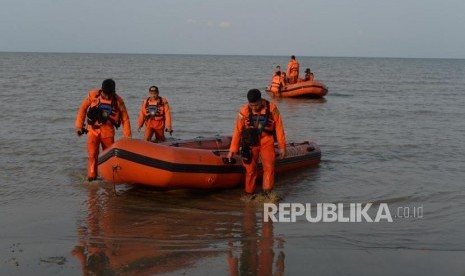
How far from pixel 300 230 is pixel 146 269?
72.6 inches

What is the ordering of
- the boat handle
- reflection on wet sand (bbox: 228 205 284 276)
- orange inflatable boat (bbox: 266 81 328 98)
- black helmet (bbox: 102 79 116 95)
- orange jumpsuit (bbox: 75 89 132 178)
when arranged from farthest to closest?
orange inflatable boat (bbox: 266 81 328 98)
the boat handle
orange jumpsuit (bbox: 75 89 132 178)
black helmet (bbox: 102 79 116 95)
reflection on wet sand (bbox: 228 205 284 276)

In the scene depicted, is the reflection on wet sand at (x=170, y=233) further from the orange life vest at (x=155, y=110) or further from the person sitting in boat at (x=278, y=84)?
the person sitting in boat at (x=278, y=84)

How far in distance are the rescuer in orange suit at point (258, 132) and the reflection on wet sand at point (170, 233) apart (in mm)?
541

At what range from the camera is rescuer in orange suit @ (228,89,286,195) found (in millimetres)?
6508

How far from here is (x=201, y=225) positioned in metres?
5.68

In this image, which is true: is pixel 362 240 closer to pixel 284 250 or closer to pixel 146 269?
pixel 284 250

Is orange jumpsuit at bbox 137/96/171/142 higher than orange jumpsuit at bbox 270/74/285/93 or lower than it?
lower

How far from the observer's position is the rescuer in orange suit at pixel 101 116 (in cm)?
698

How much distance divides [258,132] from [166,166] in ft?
3.98

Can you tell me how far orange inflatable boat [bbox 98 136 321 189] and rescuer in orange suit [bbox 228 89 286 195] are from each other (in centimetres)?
48

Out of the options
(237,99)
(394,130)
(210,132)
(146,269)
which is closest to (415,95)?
(237,99)

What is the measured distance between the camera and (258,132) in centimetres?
655

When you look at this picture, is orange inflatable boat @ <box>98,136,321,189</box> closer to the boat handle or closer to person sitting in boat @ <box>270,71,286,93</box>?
the boat handle

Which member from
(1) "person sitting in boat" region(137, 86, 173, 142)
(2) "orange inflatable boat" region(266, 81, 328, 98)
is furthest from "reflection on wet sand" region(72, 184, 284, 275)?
(2) "orange inflatable boat" region(266, 81, 328, 98)
